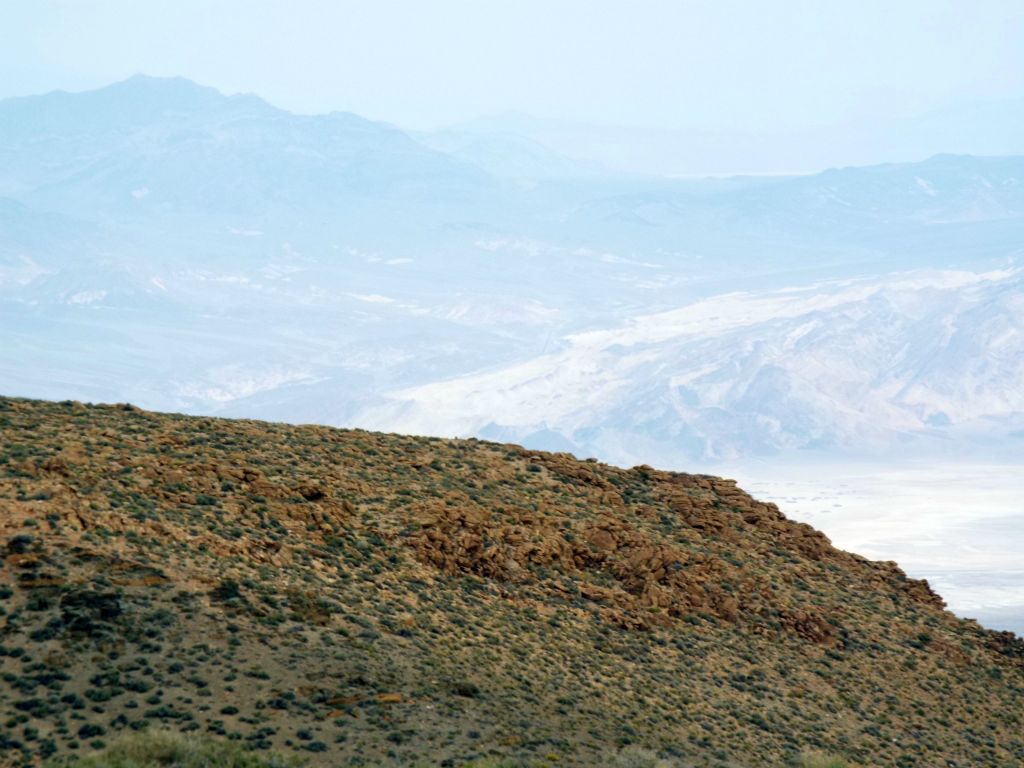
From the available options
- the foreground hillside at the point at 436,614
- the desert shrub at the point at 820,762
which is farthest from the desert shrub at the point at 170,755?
the desert shrub at the point at 820,762

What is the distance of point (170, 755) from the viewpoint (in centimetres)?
1969

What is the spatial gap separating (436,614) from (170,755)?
10.0 m

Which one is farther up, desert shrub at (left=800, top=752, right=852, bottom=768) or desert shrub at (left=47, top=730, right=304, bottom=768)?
desert shrub at (left=47, top=730, right=304, bottom=768)

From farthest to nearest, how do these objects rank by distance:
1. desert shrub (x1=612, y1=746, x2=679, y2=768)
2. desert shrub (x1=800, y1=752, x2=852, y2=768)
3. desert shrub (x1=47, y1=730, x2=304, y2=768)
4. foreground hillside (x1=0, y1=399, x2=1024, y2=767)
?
desert shrub (x1=800, y1=752, x2=852, y2=768) < foreground hillside (x1=0, y1=399, x2=1024, y2=767) < desert shrub (x1=612, y1=746, x2=679, y2=768) < desert shrub (x1=47, y1=730, x2=304, y2=768)

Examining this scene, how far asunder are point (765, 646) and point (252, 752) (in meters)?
17.5

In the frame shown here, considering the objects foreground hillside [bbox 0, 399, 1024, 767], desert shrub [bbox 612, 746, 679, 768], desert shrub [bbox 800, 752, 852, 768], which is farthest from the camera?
desert shrub [bbox 800, 752, 852, 768]

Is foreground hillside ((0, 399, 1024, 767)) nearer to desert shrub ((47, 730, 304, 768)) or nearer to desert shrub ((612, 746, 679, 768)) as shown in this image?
desert shrub ((612, 746, 679, 768))

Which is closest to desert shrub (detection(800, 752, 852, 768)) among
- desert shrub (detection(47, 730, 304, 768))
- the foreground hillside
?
the foreground hillside

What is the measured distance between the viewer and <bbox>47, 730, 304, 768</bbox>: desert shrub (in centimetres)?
1930

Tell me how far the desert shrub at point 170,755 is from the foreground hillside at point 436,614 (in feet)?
2.38

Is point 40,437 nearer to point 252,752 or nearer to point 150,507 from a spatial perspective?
point 150,507

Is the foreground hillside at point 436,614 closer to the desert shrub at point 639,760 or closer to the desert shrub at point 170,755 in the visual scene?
the desert shrub at point 639,760

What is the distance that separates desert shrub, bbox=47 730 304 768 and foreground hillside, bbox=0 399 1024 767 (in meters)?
0.73

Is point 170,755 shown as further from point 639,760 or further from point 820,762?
point 820,762
